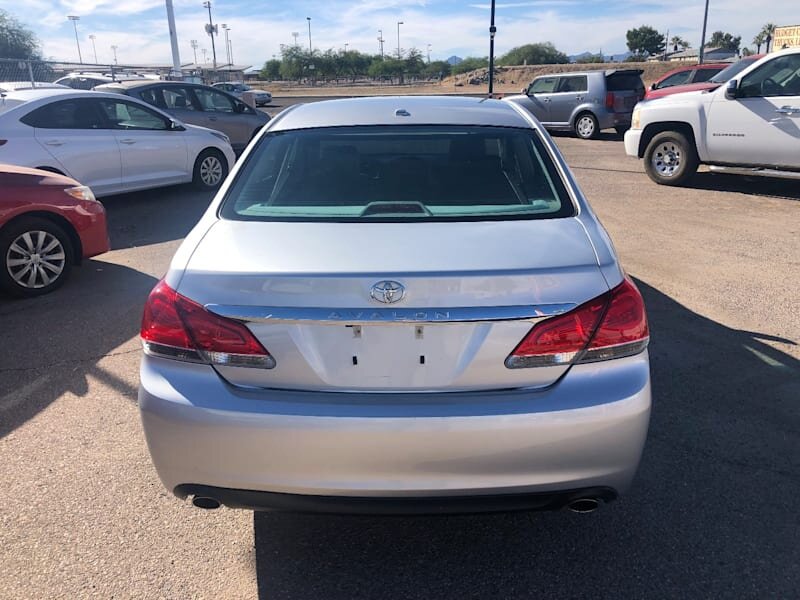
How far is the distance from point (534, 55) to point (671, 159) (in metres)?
93.9

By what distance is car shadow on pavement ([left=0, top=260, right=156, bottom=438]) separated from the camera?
4059mm

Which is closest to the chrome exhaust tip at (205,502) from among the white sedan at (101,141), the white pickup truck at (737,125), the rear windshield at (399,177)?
the rear windshield at (399,177)

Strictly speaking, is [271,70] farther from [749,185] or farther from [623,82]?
[749,185]

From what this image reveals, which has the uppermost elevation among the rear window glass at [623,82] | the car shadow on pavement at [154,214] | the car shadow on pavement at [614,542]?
the rear window glass at [623,82]

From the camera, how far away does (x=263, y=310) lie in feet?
6.99

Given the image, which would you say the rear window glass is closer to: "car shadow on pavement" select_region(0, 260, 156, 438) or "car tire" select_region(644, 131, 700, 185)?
"car tire" select_region(644, 131, 700, 185)

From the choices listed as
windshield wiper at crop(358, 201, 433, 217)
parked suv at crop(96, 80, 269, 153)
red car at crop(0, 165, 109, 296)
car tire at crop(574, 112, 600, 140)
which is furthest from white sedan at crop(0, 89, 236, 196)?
car tire at crop(574, 112, 600, 140)

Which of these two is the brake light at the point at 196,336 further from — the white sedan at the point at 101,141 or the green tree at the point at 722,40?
the green tree at the point at 722,40

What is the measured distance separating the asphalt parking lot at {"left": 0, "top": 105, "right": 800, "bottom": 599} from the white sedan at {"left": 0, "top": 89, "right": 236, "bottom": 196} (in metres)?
3.87

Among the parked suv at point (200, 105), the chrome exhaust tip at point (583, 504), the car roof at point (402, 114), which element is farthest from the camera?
the parked suv at point (200, 105)

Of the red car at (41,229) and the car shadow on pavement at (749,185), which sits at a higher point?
the red car at (41,229)

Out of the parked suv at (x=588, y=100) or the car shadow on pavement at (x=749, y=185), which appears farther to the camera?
the parked suv at (x=588, y=100)

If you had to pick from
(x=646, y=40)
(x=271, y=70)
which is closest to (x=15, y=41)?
(x=271, y=70)

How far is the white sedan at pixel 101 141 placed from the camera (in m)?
8.08
